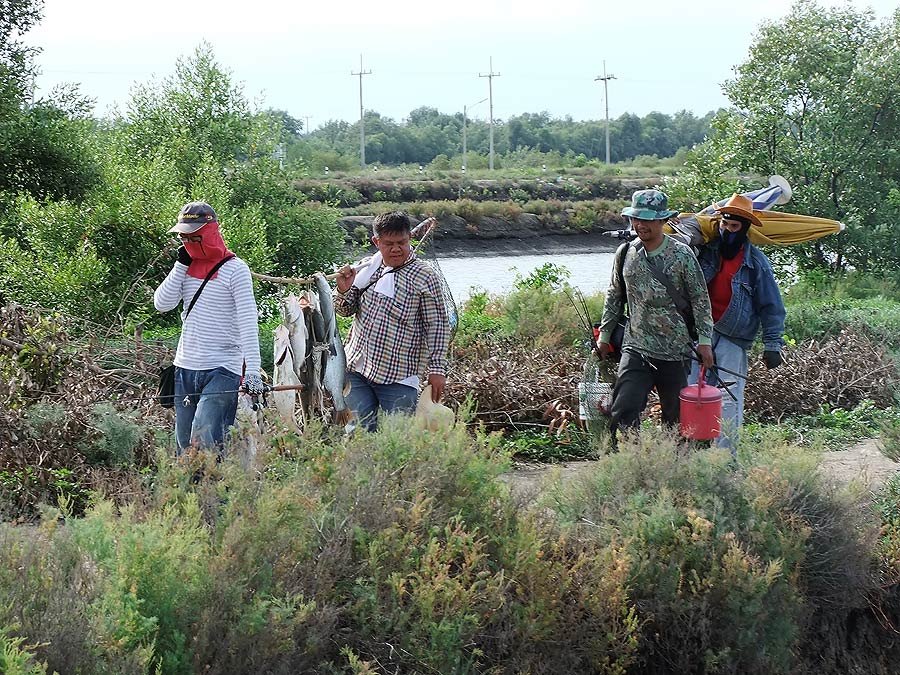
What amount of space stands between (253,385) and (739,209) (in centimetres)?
286

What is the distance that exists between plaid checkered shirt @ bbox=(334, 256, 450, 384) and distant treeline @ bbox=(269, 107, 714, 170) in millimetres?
112119

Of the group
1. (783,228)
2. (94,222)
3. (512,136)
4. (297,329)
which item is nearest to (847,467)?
(783,228)

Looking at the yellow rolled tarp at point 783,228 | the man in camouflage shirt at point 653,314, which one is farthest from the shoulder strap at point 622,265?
the yellow rolled tarp at point 783,228

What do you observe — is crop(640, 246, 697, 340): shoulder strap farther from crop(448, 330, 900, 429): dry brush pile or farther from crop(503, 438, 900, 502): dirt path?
crop(448, 330, 900, 429): dry brush pile

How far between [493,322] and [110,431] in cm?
705

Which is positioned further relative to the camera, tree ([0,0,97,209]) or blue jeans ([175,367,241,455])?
tree ([0,0,97,209])

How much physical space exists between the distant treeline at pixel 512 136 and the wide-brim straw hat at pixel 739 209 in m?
111

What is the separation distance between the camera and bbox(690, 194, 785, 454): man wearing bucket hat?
21.8 ft

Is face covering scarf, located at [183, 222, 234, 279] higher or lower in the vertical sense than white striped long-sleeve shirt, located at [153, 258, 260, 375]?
higher

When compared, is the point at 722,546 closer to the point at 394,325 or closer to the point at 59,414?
the point at 394,325

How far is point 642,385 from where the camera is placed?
6.52 meters

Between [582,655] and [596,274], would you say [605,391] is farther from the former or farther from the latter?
[596,274]

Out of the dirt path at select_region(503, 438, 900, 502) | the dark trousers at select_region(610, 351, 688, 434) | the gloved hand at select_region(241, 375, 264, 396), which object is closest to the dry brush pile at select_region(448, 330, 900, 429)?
the dirt path at select_region(503, 438, 900, 502)

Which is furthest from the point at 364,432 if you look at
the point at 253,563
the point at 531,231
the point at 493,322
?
the point at 531,231
